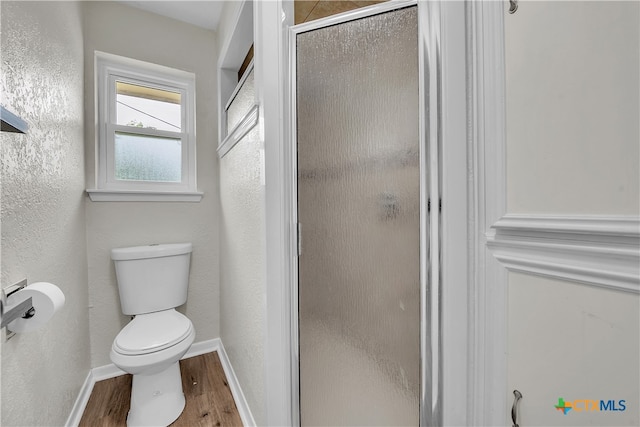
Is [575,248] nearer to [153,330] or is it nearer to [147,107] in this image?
[153,330]

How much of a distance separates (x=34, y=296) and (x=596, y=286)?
1380 mm

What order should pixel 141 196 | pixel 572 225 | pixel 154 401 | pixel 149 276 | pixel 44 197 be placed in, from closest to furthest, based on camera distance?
pixel 572 225 < pixel 44 197 < pixel 154 401 < pixel 149 276 < pixel 141 196

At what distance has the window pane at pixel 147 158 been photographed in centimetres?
180

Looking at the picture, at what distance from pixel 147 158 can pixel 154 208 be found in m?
0.37

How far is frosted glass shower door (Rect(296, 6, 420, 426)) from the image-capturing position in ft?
2.23

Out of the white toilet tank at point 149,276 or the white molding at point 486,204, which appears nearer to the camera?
the white molding at point 486,204

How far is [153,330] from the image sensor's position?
1.42m

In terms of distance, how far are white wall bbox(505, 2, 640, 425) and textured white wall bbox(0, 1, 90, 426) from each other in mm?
1357

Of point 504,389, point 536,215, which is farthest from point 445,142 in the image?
point 504,389

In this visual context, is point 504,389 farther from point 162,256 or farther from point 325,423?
point 162,256

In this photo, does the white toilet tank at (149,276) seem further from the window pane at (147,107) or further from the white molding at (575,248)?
the white molding at (575,248)

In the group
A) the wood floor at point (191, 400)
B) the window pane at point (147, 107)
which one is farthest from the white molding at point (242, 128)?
the wood floor at point (191, 400)

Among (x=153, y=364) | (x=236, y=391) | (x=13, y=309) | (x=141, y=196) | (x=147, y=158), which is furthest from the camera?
(x=147, y=158)

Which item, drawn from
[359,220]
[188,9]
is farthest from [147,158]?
[359,220]
